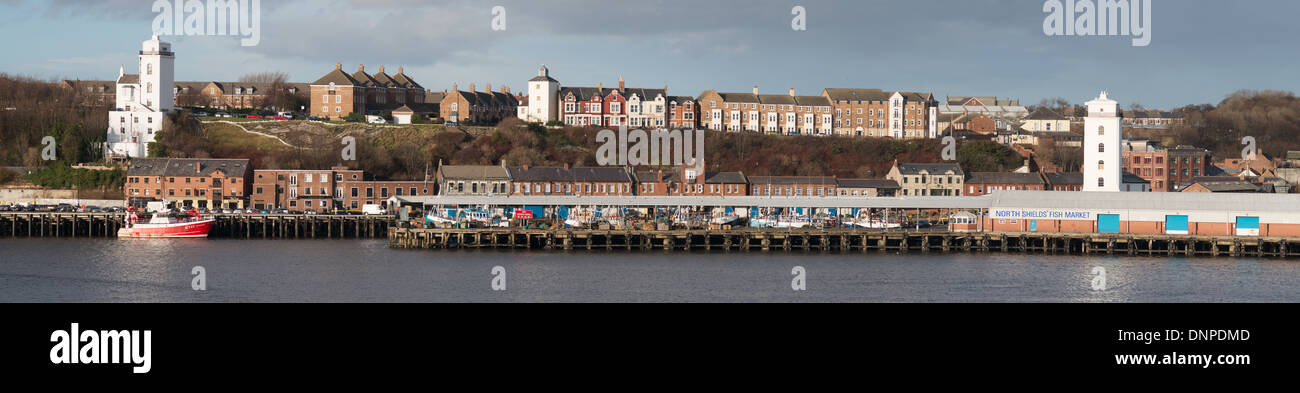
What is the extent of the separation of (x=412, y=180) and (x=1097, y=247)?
3500 cm

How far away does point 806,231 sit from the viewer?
55.6 metres

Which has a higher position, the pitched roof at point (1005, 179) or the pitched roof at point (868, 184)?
the pitched roof at point (1005, 179)

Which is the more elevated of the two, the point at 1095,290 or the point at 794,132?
the point at 794,132

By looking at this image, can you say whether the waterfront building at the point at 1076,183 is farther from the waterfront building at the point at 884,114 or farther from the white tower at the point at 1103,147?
the waterfront building at the point at 884,114

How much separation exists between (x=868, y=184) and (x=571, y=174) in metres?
16.4

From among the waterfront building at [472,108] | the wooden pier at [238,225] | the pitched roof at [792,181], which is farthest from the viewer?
the waterfront building at [472,108]

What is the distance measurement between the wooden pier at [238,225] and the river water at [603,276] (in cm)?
796

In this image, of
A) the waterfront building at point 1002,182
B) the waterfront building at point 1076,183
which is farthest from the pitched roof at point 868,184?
the waterfront building at point 1076,183

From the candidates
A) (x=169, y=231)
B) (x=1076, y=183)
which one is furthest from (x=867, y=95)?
(x=169, y=231)

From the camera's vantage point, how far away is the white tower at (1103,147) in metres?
59.3

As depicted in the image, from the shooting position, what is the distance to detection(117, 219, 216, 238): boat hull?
61.1 meters

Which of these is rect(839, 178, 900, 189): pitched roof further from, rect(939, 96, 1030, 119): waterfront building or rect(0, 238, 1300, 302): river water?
rect(939, 96, 1030, 119): waterfront building
